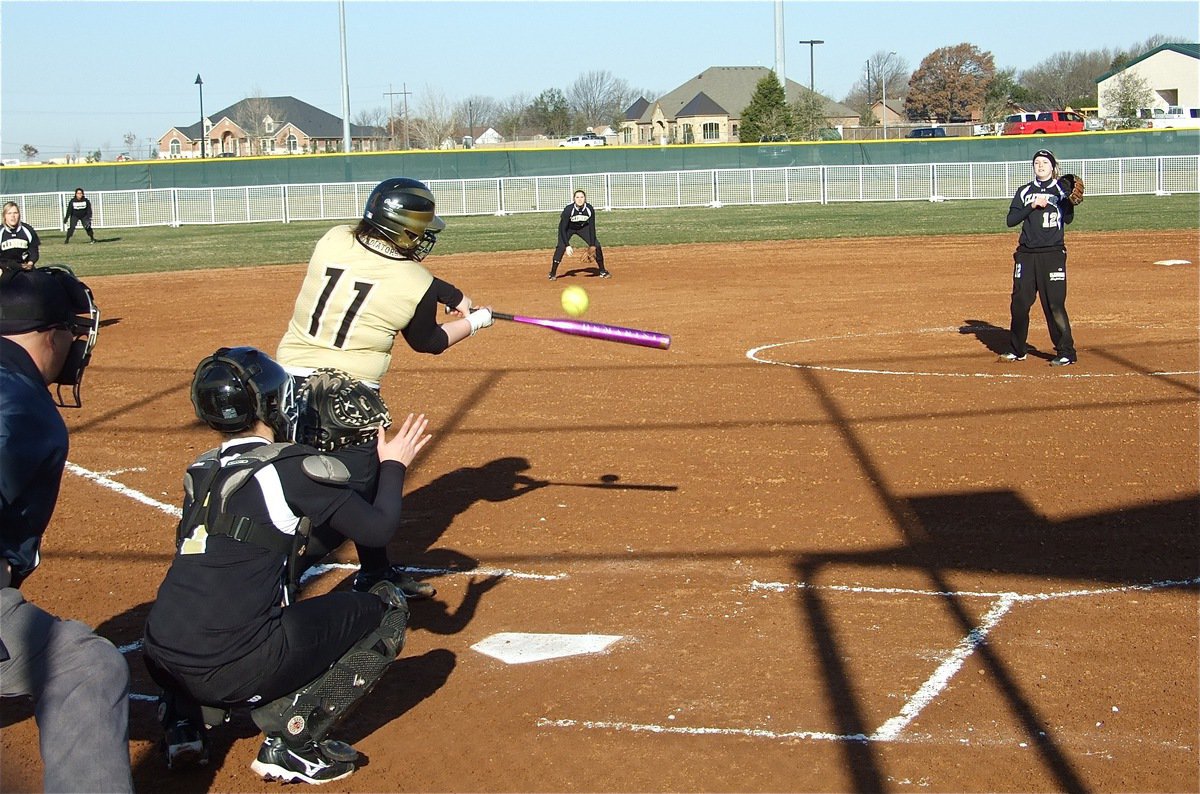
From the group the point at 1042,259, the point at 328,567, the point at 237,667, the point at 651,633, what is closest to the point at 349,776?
the point at 237,667

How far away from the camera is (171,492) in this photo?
29.3ft

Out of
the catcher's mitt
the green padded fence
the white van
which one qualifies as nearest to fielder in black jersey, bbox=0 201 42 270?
the catcher's mitt

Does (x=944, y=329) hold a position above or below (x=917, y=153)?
below

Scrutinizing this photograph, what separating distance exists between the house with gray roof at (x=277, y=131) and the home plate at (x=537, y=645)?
92749mm

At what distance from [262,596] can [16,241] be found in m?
16.1

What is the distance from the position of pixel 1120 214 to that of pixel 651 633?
30.1m

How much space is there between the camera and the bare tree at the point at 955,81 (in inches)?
4097

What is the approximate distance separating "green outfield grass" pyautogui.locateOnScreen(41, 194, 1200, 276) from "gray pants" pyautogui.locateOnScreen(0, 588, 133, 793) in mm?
24882

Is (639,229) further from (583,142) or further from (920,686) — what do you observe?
(583,142)

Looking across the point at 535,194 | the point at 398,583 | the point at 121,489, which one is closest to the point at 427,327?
the point at 398,583

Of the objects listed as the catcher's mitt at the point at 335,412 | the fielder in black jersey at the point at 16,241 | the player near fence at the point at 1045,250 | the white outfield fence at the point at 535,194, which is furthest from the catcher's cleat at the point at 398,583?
the white outfield fence at the point at 535,194

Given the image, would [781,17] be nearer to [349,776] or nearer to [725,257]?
[725,257]

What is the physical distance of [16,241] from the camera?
18.2 m

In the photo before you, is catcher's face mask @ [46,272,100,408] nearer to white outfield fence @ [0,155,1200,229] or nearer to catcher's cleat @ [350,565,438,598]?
catcher's cleat @ [350,565,438,598]
